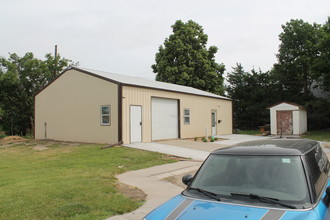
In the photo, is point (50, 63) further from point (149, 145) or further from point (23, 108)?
point (149, 145)

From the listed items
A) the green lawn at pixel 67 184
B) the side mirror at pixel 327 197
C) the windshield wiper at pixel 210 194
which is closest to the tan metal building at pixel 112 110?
the green lawn at pixel 67 184

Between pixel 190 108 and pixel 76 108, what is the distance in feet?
26.9

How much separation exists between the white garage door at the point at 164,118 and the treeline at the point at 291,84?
1591cm

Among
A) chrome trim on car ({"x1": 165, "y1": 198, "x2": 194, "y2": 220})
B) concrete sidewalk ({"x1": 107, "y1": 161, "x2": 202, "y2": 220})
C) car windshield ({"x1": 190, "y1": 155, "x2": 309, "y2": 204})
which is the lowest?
concrete sidewalk ({"x1": 107, "y1": 161, "x2": 202, "y2": 220})

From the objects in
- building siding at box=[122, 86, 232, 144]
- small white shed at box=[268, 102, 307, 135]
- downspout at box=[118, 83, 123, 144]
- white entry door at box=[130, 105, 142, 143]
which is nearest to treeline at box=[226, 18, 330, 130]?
small white shed at box=[268, 102, 307, 135]

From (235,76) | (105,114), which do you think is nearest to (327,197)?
(105,114)

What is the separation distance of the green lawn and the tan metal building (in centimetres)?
337

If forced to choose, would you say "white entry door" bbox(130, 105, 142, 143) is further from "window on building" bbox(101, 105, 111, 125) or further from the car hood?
the car hood

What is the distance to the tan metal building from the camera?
16.4m

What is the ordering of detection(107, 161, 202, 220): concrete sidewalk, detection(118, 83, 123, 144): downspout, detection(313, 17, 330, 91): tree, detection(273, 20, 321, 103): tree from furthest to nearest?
detection(273, 20, 321, 103): tree
detection(313, 17, 330, 91): tree
detection(118, 83, 123, 144): downspout
detection(107, 161, 202, 220): concrete sidewalk

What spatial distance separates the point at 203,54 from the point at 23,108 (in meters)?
21.7

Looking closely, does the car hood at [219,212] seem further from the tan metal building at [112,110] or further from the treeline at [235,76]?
the treeline at [235,76]

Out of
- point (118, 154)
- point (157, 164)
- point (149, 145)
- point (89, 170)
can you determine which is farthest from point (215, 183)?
point (149, 145)

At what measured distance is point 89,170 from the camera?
9.73 meters
